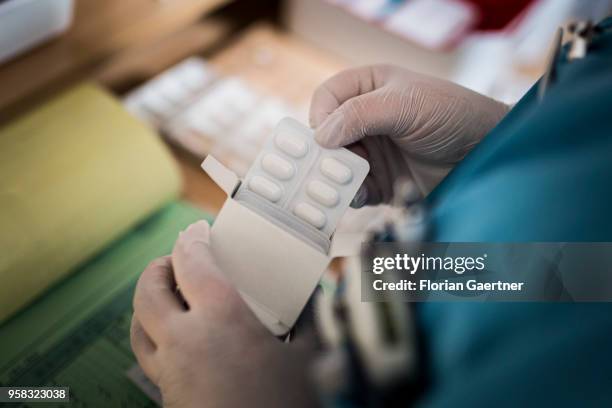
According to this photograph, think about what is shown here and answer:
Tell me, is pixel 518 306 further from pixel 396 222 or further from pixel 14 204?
pixel 14 204

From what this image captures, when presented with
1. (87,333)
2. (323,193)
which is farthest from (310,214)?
(87,333)

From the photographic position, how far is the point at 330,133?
1.69ft

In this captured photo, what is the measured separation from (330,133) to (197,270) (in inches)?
7.4

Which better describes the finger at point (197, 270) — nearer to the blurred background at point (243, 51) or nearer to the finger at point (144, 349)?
the finger at point (144, 349)

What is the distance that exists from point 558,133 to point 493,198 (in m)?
0.08

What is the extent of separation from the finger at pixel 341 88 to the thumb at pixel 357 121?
0.04 meters

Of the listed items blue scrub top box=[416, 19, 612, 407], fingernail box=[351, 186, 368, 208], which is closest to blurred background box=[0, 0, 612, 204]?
fingernail box=[351, 186, 368, 208]

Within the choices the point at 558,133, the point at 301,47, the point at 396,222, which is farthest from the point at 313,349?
the point at 301,47

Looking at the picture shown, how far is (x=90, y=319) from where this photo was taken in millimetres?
673

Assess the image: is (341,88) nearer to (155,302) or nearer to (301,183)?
(301,183)

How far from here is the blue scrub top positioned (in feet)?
1.01

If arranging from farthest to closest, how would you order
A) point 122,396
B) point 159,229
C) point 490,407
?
point 159,229 < point 122,396 < point 490,407

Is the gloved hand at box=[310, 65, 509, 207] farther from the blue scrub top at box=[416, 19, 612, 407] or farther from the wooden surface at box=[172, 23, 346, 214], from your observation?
the wooden surface at box=[172, 23, 346, 214]

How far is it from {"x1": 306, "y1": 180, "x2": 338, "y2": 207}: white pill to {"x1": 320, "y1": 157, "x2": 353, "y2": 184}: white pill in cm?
1
